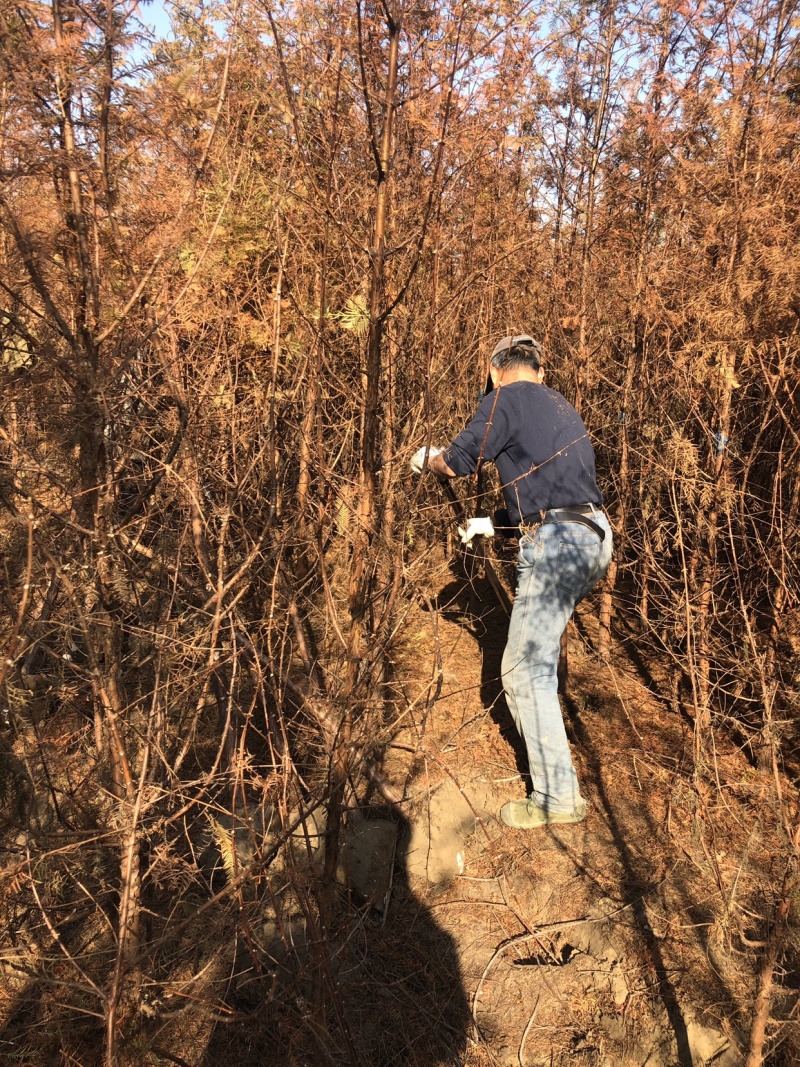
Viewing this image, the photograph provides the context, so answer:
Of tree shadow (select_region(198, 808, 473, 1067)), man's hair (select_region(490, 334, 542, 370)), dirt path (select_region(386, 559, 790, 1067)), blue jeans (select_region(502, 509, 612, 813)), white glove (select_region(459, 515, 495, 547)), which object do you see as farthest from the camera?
man's hair (select_region(490, 334, 542, 370))

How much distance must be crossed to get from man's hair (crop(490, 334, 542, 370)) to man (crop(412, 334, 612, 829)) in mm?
153

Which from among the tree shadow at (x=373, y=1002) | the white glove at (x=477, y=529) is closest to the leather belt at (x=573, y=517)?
the white glove at (x=477, y=529)

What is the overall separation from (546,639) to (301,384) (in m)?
1.89

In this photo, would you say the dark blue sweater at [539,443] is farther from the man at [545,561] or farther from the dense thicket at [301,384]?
the dense thicket at [301,384]

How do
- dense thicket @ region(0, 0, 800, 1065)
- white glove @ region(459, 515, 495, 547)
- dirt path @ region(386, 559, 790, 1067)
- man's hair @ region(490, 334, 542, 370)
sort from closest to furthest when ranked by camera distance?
dense thicket @ region(0, 0, 800, 1065) < dirt path @ region(386, 559, 790, 1067) < white glove @ region(459, 515, 495, 547) < man's hair @ region(490, 334, 542, 370)

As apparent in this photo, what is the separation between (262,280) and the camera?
175 inches

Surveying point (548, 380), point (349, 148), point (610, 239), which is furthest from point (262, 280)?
point (548, 380)

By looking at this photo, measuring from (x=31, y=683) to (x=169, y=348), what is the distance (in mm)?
1406

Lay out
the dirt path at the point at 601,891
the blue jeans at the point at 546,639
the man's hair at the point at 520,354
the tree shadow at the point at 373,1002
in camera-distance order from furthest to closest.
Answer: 1. the man's hair at the point at 520,354
2. the blue jeans at the point at 546,639
3. the dirt path at the point at 601,891
4. the tree shadow at the point at 373,1002

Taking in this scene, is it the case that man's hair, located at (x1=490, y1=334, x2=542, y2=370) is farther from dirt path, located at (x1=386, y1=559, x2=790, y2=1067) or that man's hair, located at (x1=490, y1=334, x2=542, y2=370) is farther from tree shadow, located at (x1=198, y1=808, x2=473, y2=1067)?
tree shadow, located at (x1=198, y1=808, x2=473, y2=1067)

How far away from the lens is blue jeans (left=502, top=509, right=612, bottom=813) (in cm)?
334

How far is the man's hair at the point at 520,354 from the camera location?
3.56 m

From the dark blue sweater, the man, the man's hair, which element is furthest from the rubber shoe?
the man's hair

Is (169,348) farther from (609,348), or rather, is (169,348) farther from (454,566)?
(454,566)
